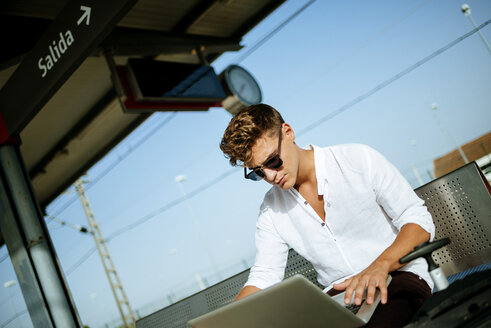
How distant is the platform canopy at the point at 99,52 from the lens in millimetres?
3566

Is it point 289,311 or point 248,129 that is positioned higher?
point 248,129

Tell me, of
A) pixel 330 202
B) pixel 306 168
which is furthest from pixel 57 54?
pixel 330 202

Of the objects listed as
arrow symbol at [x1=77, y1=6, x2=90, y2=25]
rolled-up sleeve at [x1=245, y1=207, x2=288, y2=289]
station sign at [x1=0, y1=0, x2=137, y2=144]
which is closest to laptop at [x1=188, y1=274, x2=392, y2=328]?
rolled-up sleeve at [x1=245, y1=207, x2=288, y2=289]

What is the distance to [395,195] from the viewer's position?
5.83ft

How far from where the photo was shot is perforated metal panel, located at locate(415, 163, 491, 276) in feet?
6.53

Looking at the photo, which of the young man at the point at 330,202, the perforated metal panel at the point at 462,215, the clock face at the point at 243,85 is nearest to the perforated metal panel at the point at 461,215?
the perforated metal panel at the point at 462,215

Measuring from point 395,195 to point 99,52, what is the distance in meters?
3.61

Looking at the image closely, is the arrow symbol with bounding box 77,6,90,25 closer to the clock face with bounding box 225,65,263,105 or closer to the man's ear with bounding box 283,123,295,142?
the man's ear with bounding box 283,123,295,142

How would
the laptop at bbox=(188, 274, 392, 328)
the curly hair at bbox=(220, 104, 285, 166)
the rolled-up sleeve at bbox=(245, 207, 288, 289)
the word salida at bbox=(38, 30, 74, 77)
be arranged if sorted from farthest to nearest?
the word salida at bbox=(38, 30, 74, 77) → the rolled-up sleeve at bbox=(245, 207, 288, 289) → the curly hair at bbox=(220, 104, 285, 166) → the laptop at bbox=(188, 274, 392, 328)

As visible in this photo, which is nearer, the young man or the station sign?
the young man

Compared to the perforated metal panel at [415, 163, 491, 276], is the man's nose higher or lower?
higher

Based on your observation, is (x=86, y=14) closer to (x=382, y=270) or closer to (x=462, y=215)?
(x=382, y=270)

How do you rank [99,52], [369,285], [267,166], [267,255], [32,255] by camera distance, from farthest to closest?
[99,52] < [32,255] < [267,255] < [267,166] < [369,285]

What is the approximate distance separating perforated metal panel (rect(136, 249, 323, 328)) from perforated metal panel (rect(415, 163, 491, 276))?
840 mm
